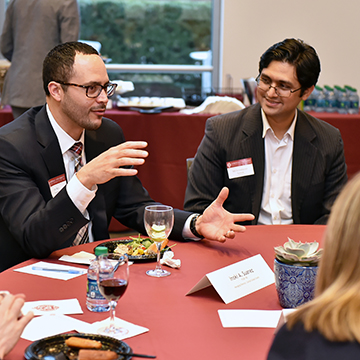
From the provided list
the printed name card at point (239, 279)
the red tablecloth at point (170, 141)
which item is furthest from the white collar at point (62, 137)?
the red tablecloth at point (170, 141)

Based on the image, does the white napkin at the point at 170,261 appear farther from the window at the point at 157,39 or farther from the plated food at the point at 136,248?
the window at the point at 157,39

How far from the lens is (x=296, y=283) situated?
4.51 ft

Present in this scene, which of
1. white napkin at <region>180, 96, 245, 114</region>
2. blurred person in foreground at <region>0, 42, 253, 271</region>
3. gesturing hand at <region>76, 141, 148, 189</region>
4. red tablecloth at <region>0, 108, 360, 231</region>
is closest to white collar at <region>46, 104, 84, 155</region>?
blurred person in foreground at <region>0, 42, 253, 271</region>

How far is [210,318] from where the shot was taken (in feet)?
4.35

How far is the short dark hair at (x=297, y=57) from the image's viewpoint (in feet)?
8.89

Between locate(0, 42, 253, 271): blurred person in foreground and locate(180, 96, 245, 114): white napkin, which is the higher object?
locate(0, 42, 253, 271): blurred person in foreground

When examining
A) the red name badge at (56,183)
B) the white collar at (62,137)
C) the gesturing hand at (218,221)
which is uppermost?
the white collar at (62,137)

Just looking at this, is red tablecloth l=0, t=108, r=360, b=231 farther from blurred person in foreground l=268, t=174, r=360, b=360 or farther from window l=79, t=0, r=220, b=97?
blurred person in foreground l=268, t=174, r=360, b=360

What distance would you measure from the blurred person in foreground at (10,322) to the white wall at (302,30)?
17.6 feet

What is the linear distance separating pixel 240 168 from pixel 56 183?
3.23ft

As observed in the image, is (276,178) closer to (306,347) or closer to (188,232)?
(188,232)

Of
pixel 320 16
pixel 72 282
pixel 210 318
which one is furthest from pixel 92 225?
pixel 320 16

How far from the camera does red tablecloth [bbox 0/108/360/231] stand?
14.3ft

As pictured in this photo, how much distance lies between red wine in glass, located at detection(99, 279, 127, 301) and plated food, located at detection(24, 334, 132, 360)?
4.3 inches
